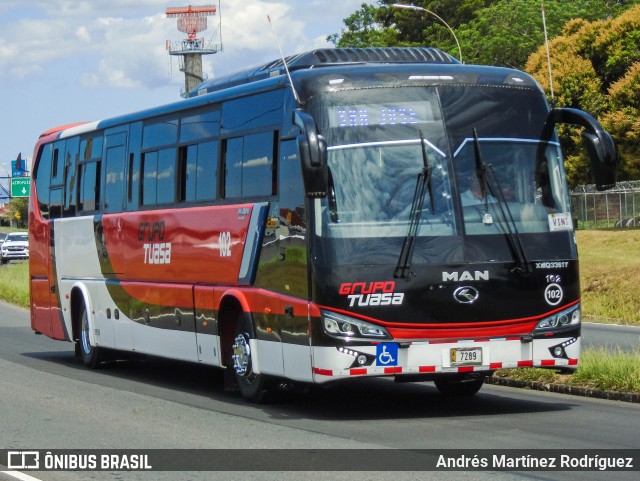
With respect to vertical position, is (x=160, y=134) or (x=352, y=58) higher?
(x=352, y=58)

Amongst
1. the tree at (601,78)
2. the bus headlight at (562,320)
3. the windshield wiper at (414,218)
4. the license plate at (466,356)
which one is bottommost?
the license plate at (466,356)

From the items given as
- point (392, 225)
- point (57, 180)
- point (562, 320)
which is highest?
point (57, 180)

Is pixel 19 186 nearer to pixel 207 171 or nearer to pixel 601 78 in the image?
pixel 601 78

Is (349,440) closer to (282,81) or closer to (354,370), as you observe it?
(354,370)

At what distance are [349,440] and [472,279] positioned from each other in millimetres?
2252

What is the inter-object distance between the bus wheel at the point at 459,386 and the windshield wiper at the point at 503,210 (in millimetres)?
2147

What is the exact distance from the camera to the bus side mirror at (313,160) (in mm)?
12211

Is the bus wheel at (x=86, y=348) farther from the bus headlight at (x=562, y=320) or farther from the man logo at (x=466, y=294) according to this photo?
the bus headlight at (x=562, y=320)

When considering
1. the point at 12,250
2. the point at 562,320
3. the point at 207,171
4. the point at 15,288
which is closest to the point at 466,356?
the point at 562,320

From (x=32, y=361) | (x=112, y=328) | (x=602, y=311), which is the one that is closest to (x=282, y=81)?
(x=112, y=328)

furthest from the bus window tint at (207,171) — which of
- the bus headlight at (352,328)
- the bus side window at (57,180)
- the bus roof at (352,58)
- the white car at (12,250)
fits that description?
the white car at (12,250)

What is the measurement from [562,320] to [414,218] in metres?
1.77

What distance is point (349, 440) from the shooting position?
449 inches

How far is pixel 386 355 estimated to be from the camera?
496 inches
